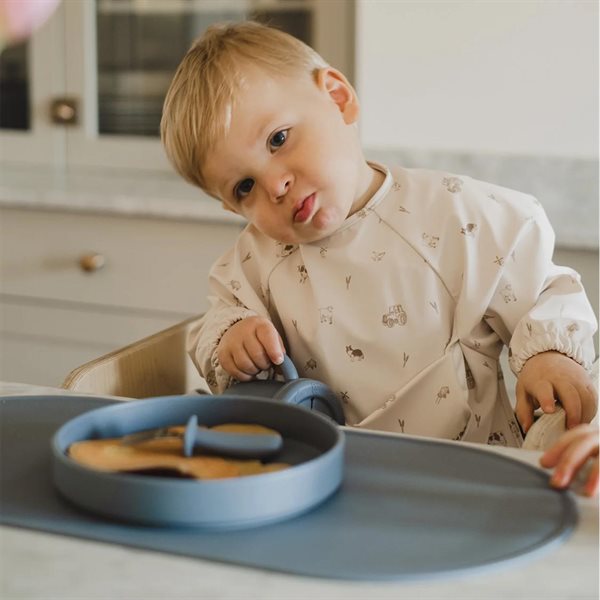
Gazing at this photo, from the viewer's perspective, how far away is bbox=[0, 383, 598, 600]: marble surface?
581 mm

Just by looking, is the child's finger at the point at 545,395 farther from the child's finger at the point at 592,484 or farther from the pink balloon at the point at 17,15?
the pink balloon at the point at 17,15

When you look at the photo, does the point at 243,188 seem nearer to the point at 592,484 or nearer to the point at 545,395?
the point at 545,395

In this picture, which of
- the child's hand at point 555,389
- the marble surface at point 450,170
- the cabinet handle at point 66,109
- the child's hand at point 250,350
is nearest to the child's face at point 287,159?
the child's hand at point 250,350

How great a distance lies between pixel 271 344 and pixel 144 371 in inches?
7.7

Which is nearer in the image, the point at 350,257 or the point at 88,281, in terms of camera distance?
the point at 350,257

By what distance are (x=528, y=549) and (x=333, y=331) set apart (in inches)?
28.2

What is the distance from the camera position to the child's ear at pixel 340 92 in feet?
4.44

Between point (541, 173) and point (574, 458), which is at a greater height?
point (574, 458)

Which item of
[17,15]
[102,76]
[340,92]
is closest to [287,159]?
[340,92]

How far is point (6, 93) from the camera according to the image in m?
3.05

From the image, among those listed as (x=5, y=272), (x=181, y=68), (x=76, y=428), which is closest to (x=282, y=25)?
(x=5, y=272)

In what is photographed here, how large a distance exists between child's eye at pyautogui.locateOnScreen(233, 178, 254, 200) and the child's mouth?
2.6 inches

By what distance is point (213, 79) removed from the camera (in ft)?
4.13

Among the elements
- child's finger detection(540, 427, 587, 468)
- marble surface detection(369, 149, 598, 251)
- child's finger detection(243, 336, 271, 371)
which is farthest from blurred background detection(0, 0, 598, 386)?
child's finger detection(540, 427, 587, 468)
